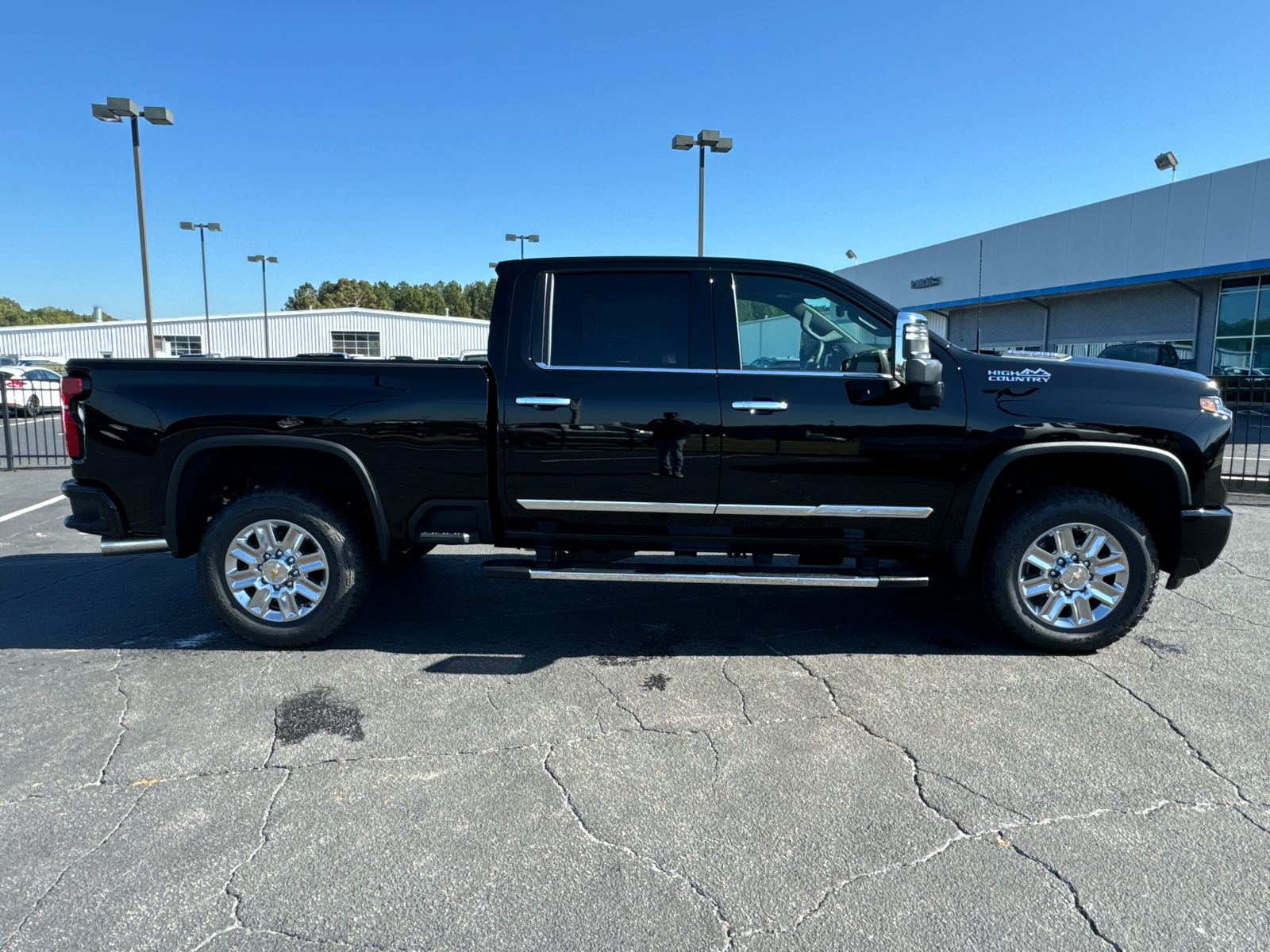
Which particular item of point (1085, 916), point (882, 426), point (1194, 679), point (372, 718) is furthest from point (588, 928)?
point (1194, 679)

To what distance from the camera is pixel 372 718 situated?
3479 mm

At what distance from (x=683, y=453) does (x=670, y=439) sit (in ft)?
0.33

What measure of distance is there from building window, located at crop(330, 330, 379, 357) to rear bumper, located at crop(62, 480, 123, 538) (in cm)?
5215

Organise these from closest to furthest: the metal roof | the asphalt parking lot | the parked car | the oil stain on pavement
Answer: the asphalt parking lot → the oil stain on pavement → the parked car → the metal roof

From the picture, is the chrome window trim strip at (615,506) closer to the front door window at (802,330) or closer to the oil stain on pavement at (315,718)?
the front door window at (802,330)

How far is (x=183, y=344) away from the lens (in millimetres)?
52156

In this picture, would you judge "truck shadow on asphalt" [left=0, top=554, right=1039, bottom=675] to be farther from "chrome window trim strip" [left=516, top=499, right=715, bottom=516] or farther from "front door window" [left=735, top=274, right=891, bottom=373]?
"front door window" [left=735, top=274, right=891, bottom=373]

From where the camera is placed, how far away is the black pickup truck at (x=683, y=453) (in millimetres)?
4074

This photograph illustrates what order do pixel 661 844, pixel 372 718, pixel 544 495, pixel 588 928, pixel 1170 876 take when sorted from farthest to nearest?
pixel 544 495
pixel 372 718
pixel 661 844
pixel 1170 876
pixel 588 928

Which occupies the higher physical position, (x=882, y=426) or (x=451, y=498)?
(x=882, y=426)

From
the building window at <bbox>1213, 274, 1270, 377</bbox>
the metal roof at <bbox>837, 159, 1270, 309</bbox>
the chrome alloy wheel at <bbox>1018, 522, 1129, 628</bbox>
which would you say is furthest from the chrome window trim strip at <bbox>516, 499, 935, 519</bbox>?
the building window at <bbox>1213, 274, 1270, 377</bbox>

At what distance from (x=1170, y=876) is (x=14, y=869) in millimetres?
3525

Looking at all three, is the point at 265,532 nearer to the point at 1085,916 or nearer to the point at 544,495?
the point at 544,495

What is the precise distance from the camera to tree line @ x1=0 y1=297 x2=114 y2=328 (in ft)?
472
